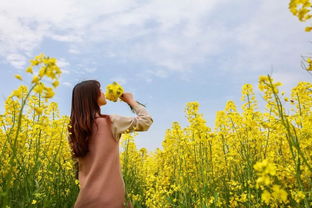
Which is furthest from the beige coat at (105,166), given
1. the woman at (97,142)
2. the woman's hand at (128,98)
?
the woman's hand at (128,98)

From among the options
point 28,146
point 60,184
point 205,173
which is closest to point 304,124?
point 205,173

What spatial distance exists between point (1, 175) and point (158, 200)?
1739 mm

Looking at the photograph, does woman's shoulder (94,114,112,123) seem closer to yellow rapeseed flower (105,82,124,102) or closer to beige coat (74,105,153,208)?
beige coat (74,105,153,208)

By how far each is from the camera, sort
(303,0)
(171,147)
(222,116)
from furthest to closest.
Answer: (222,116), (171,147), (303,0)

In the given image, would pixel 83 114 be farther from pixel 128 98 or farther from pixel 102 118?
pixel 128 98

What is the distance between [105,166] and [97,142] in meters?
0.24

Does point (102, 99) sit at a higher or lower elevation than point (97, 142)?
higher

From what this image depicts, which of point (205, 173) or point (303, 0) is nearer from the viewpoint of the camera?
point (303, 0)

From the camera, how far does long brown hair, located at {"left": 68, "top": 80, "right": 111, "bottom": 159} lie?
317 cm

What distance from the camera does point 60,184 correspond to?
3854 mm

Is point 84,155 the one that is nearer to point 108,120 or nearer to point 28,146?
point 108,120

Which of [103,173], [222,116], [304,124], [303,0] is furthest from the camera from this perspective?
[222,116]

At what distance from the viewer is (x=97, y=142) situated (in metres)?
3.14

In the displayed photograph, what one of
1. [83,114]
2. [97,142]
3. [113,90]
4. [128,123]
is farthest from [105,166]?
[113,90]
